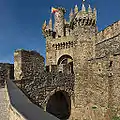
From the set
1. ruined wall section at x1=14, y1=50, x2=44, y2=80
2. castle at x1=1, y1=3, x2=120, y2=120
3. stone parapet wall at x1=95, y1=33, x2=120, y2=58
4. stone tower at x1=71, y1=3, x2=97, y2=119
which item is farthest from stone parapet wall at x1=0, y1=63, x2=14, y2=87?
stone parapet wall at x1=95, y1=33, x2=120, y2=58

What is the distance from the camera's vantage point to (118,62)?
11.2 m

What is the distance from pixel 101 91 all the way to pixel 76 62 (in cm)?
279

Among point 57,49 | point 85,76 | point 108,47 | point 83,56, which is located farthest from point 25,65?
point 57,49

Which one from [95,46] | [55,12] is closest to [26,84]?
[95,46]

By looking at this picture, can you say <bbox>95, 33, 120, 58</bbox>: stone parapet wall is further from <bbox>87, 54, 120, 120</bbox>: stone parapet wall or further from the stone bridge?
the stone bridge

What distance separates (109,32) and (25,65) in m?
5.90

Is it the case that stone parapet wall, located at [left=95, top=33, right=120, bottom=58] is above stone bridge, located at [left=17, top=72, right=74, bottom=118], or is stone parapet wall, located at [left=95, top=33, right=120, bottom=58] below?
above

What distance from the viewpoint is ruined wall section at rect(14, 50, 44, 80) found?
11240mm

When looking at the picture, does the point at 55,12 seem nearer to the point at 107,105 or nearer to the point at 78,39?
the point at 78,39

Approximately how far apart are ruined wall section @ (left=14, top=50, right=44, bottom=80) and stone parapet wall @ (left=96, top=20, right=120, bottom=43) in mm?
4789

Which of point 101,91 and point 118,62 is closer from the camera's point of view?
point 118,62

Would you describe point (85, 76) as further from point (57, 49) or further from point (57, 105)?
point (57, 49)

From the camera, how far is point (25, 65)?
1155 centimetres

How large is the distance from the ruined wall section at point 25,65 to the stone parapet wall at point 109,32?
15.7 ft
